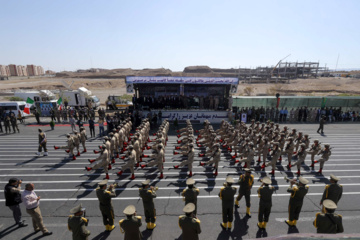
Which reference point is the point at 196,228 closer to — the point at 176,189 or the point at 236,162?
the point at 176,189

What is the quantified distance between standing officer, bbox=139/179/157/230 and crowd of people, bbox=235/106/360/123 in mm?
18368

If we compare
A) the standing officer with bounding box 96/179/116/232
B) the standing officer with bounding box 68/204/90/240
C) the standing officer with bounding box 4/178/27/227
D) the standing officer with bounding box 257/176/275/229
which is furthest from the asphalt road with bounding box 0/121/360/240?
the standing officer with bounding box 68/204/90/240

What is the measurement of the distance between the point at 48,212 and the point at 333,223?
856 centimetres

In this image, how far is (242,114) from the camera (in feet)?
71.8

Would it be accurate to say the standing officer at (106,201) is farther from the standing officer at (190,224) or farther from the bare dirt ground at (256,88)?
the bare dirt ground at (256,88)

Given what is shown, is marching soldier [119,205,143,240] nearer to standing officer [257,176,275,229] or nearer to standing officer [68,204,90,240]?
standing officer [68,204,90,240]

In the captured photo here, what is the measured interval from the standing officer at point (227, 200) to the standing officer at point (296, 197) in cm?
177

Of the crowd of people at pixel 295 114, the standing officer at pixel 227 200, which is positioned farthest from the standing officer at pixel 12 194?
the crowd of people at pixel 295 114

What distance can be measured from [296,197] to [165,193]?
4.76 m

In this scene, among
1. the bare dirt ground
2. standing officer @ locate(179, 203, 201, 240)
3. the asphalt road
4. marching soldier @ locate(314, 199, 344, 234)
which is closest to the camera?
marching soldier @ locate(314, 199, 344, 234)

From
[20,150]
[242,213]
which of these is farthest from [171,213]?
[20,150]

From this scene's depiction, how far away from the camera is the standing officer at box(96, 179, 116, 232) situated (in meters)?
5.90

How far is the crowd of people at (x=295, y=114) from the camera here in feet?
76.0

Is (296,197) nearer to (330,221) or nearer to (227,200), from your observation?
(330,221)
